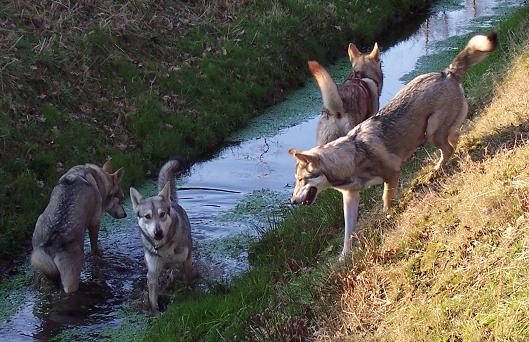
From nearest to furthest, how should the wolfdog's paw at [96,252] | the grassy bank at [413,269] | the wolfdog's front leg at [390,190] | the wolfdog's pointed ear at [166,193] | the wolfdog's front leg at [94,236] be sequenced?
the grassy bank at [413,269], the wolfdog's front leg at [390,190], the wolfdog's pointed ear at [166,193], the wolfdog's front leg at [94,236], the wolfdog's paw at [96,252]

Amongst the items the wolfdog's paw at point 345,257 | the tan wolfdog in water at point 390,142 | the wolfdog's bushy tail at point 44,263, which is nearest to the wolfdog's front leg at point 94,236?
the wolfdog's bushy tail at point 44,263

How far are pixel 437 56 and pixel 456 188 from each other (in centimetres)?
1086

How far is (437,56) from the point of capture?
16641 millimetres

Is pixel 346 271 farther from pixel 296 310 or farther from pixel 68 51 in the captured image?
pixel 68 51

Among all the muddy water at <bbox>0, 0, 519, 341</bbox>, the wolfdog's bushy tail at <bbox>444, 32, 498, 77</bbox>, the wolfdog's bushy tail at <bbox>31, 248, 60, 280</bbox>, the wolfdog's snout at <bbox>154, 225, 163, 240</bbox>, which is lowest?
the muddy water at <bbox>0, 0, 519, 341</bbox>

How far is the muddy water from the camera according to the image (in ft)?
24.6

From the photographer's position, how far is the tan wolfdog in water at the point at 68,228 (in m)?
7.68

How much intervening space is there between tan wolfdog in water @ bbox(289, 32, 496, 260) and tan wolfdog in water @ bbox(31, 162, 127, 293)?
102 inches

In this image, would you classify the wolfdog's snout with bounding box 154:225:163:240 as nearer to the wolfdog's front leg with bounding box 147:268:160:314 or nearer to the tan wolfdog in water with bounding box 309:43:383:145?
the wolfdog's front leg with bounding box 147:268:160:314

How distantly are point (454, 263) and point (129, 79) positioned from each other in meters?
8.73

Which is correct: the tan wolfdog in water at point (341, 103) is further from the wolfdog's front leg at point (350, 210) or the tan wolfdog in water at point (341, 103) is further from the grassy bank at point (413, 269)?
the wolfdog's front leg at point (350, 210)

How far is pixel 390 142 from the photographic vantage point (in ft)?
23.5

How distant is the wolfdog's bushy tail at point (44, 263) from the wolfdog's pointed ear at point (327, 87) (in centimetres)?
370

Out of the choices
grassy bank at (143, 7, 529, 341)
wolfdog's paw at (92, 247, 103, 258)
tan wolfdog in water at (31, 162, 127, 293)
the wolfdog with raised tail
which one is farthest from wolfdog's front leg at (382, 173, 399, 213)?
wolfdog's paw at (92, 247, 103, 258)
